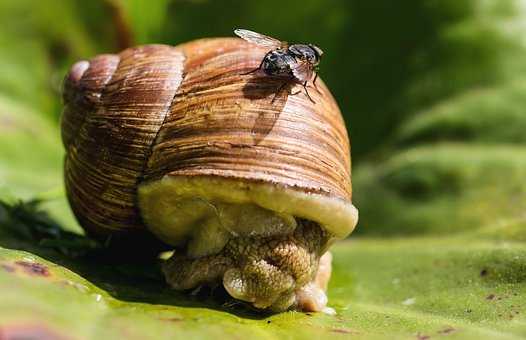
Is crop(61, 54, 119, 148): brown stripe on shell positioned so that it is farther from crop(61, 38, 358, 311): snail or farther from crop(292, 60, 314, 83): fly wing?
crop(292, 60, 314, 83): fly wing

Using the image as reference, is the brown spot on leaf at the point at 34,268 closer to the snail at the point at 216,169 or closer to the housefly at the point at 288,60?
the snail at the point at 216,169

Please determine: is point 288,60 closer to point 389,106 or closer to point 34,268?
point 34,268

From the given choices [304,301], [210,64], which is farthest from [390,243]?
[210,64]

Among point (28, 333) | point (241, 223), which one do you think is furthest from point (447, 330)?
point (28, 333)

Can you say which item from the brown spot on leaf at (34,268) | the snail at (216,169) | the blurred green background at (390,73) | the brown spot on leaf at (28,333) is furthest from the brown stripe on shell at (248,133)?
the blurred green background at (390,73)

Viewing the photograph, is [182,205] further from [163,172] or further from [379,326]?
[379,326]

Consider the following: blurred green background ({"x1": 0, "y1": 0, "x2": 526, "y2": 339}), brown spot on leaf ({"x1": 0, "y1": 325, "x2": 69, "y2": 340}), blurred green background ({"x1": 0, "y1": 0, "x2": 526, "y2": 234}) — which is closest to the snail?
blurred green background ({"x1": 0, "y1": 0, "x2": 526, "y2": 339})
